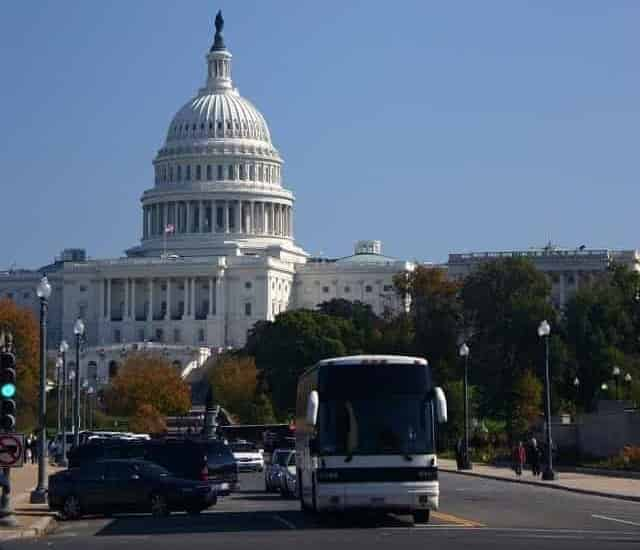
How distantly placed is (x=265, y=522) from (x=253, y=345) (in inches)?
5774

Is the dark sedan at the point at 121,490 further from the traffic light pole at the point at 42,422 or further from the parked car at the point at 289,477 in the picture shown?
the parked car at the point at 289,477

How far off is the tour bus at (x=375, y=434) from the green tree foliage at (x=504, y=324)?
71.5 m

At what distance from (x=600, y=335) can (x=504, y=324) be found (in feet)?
49.2

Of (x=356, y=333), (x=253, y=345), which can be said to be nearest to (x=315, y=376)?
(x=356, y=333)

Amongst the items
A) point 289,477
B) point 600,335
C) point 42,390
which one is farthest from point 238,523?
point 600,335

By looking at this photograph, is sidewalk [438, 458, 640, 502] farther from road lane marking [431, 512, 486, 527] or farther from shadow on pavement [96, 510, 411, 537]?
shadow on pavement [96, 510, 411, 537]

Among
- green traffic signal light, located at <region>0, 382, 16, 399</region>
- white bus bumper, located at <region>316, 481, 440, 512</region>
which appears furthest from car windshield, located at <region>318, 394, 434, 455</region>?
green traffic signal light, located at <region>0, 382, 16, 399</region>

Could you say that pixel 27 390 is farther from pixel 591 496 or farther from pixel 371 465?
pixel 371 465

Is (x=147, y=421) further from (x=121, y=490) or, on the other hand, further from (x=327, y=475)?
(x=327, y=475)

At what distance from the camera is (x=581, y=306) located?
412 ft

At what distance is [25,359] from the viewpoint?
156000 millimetres

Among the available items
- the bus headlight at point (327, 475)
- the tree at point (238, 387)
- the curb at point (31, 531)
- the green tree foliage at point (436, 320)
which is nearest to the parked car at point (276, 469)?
the curb at point (31, 531)

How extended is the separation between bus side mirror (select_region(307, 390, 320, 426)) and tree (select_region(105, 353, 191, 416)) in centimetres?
11332

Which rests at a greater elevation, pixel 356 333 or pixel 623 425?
pixel 356 333
